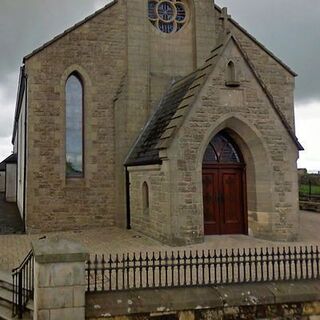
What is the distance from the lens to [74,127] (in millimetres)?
17516

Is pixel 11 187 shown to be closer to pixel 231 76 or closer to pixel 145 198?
pixel 145 198

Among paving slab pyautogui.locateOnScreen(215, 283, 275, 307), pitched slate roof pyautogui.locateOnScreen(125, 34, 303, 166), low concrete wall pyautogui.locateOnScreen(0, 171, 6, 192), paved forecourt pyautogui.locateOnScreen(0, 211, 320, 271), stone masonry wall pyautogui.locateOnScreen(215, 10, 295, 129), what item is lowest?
paving slab pyautogui.locateOnScreen(215, 283, 275, 307)

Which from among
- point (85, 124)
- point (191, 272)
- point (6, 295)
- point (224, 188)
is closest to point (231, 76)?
point (224, 188)

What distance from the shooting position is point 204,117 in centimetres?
1329

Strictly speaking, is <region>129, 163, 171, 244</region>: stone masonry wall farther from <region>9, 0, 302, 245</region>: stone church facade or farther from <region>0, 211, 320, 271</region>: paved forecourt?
<region>0, 211, 320, 271</region>: paved forecourt

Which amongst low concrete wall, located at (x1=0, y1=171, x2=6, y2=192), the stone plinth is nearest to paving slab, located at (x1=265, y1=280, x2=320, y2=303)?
the stone plinth

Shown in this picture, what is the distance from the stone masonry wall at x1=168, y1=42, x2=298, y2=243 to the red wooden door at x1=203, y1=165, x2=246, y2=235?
0.63 metres

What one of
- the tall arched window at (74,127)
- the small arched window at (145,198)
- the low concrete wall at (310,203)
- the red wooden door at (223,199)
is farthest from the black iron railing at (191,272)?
the low concrete wall at (310,203)

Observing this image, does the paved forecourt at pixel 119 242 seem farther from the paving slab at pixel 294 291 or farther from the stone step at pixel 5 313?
the paving slab at pixel 294 291

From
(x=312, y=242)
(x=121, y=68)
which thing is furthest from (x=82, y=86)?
(x=312, y=242)

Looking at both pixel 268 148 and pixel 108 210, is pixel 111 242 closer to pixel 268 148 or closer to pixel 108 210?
pixel 108 210

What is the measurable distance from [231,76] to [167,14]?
23.6 feet

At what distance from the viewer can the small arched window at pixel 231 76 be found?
13516mm

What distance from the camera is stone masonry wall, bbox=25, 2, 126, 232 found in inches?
654
